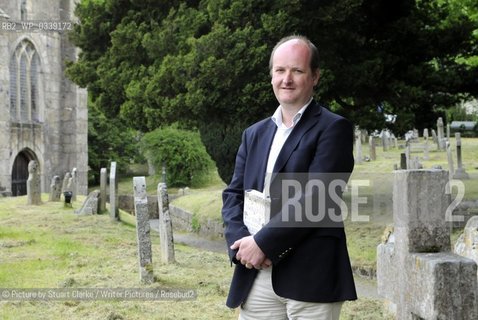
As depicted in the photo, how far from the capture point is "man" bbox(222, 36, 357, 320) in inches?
114

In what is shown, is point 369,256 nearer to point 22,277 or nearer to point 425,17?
point 22,277

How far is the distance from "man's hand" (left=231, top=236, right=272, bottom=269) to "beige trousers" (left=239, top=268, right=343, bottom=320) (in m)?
0.09

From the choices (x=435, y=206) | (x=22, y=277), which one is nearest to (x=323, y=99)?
(x=22, y=277)

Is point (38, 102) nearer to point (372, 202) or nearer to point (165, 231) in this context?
point (372, 202)

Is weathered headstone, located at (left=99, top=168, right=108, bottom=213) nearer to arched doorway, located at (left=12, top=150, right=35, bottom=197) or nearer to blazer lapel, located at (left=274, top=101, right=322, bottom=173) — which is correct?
blazer lapel, located at (left=274, top=101, right=322, bottom=173)

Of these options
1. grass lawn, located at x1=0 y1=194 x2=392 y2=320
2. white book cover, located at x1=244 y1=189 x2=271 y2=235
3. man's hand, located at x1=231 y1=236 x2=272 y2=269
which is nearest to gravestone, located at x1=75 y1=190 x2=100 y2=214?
grass lawn, located at x1=0 y1=194 x2=392 y2=320

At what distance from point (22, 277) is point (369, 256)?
16.8ft

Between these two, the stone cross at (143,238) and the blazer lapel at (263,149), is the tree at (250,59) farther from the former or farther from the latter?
the blazer lapel at (263,149)

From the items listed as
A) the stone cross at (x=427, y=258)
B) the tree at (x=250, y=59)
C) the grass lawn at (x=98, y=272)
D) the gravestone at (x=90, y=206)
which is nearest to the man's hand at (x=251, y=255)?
the stone cross at (x=427, y=258)

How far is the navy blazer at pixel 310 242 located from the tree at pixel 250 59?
29.8 feet

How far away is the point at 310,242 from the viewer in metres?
2.93

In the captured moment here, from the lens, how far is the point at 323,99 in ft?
43.1

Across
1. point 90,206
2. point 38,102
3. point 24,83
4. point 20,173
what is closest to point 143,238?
point 90,206

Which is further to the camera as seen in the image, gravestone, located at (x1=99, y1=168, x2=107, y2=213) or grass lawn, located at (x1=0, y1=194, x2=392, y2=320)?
gravestone, located at (x1=99, y1=168, x2=107, y2=213)
